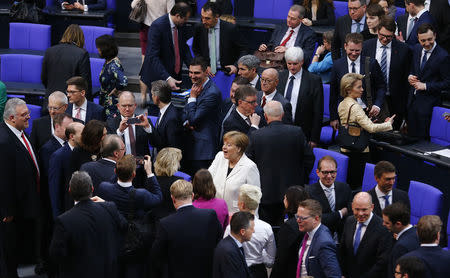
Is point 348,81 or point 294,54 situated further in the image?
point 294,54

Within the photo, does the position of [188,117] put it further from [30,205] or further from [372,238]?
[372,238]

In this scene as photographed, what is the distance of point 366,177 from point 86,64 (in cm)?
338

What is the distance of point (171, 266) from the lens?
20.8 feet

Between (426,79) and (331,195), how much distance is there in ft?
9.23

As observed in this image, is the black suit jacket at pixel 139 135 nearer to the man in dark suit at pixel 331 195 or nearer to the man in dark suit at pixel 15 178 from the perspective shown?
the man in dark suit at pixel 15 178

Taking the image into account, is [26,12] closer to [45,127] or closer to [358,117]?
[45,127]

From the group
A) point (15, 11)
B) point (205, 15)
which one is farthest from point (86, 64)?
point (15, 11)

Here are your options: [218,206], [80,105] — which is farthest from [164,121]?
[218,206]

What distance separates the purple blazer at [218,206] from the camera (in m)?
6.58

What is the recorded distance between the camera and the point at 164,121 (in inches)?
317

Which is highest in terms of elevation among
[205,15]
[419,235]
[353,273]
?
[205,15]

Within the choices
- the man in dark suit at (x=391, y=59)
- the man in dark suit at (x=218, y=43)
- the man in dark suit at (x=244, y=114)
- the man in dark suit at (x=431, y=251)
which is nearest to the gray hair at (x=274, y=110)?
the man in dark suit at (x=244, y=114)

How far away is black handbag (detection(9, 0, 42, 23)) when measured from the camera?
11.9m

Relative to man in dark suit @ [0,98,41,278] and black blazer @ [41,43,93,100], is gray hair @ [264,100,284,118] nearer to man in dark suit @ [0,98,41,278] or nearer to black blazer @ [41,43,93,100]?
man in dark suit @ [0,98,41,278]
